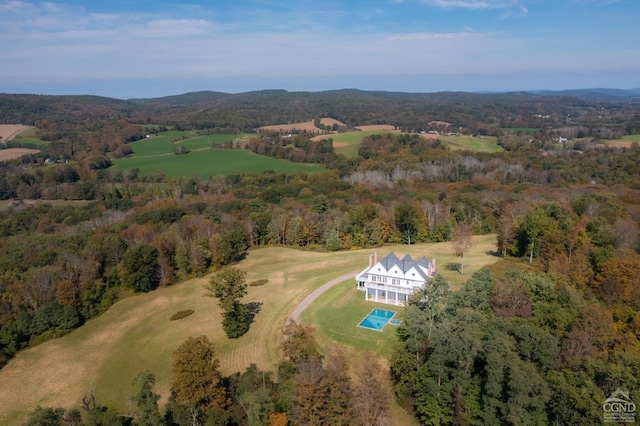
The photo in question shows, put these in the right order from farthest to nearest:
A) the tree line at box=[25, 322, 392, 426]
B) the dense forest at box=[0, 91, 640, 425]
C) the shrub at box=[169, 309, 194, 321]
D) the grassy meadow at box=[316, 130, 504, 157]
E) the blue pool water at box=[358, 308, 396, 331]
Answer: the grassy meadow at box=[316, 130, 504, 157] → the shrub at box=[169, 309, 194, 321] → the blue pool water at box=[358, 308, 396, 331] → the dense forest at box=[0, 91, 640, 425] → the tree line at box=[25, 322, 392, 426]

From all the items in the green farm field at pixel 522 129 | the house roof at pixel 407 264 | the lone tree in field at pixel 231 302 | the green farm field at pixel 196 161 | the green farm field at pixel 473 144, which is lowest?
the lone tree in field at pixel 231 302

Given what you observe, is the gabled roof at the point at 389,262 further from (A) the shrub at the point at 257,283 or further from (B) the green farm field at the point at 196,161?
(B) the green farm field at the point at 196,161

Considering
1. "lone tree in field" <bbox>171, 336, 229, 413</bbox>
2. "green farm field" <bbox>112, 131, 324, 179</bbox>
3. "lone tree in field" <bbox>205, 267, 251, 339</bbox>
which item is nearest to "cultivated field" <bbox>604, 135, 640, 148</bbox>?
"green farm field" <bbox>112, 131, 324, 179</bbox>

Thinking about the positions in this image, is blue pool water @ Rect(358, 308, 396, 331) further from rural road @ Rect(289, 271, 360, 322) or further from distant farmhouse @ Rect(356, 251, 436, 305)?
rural road @ Rect(289, 271, 360, 322)

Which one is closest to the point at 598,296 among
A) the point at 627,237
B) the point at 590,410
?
the point at 627,237

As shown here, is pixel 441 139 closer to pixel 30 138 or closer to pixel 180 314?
pixel 180 314

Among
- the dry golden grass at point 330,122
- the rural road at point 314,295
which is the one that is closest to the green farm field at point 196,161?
the dry golden grass at point 330,122

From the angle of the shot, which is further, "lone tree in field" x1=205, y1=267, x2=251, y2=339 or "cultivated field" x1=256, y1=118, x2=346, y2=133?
"cultivated field" x1=256, y1=118, x2=346, y2=133
